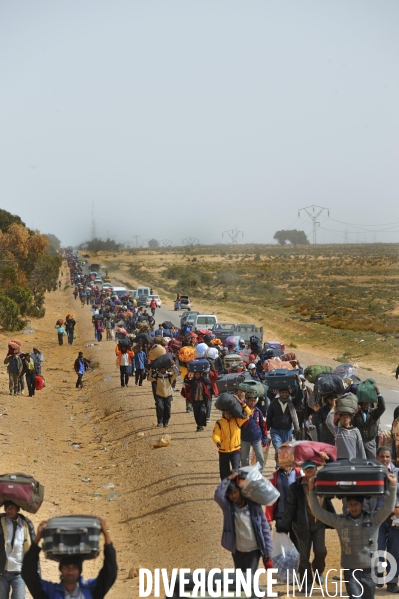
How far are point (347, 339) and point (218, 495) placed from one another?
3751 cm

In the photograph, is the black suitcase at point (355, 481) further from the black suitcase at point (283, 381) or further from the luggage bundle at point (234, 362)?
the luggage bundle at point (234, 362)

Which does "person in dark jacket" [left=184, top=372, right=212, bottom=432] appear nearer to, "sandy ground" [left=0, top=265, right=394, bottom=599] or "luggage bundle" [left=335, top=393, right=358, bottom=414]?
"sandy ground" [left=0, top=265, right=394, bottom=599]

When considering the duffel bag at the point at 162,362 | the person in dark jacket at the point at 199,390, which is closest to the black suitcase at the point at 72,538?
the person in dark jacket at the point at 199,390

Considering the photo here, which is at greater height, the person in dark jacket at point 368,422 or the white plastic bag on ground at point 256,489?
the white plastic bag on ground at point 256,489

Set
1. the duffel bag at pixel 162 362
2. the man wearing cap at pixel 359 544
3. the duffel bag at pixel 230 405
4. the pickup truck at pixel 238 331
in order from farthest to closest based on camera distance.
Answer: the pickup truck at pixel 238 331 → the duffel bag at pixel 162 362 → the duffel bag at pixel 230 405 → the man wearing cap at pixel 359 544

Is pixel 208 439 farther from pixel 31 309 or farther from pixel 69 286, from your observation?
pixel 69 286

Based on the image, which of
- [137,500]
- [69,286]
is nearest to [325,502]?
[137,500]

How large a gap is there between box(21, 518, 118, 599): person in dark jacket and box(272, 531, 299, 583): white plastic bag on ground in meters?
2.56

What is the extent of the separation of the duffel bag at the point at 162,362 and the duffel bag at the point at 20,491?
1008cm

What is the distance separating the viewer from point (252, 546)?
736 centimetres

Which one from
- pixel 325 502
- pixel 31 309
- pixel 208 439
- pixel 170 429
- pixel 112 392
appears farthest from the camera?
pixel 31 309

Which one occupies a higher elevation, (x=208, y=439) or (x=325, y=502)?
(x=325, y=502)

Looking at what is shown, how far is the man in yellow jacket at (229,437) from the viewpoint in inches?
449

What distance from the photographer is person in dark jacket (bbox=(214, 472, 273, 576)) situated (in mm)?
7336
